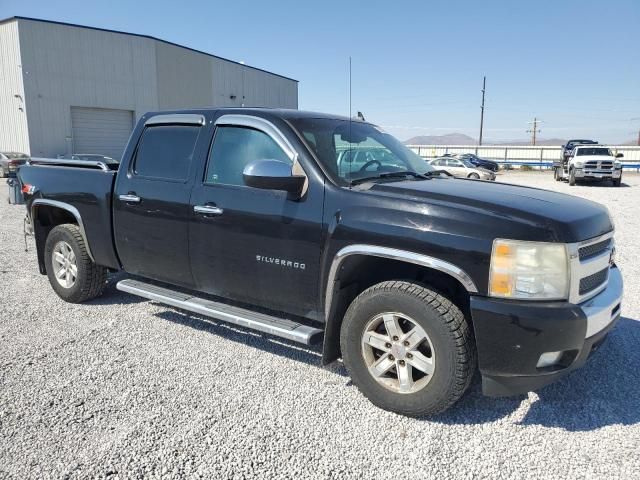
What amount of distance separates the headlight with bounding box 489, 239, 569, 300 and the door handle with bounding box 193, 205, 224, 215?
2064mm

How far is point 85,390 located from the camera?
138 inches

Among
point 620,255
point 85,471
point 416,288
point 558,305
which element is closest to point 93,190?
point 85,471

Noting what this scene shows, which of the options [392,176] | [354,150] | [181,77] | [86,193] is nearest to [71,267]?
[86,193]

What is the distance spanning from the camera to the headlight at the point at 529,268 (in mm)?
2775

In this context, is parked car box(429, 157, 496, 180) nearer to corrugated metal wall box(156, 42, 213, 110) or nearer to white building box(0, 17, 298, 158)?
white building box(0, 17, 298, 158)

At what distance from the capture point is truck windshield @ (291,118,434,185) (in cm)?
364

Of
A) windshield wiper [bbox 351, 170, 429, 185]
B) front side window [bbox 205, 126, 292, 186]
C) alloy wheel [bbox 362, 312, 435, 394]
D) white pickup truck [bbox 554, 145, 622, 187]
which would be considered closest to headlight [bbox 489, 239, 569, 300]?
alloy wheel [bbox 362, 312, 435, 394]

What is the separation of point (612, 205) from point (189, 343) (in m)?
15.7

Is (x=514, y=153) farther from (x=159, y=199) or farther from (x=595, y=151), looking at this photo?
(x=159, y=199)

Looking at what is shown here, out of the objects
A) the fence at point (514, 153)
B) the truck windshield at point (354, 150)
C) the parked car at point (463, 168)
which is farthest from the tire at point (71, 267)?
the fence at point (514, 153)

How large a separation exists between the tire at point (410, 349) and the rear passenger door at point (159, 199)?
5.45 feet

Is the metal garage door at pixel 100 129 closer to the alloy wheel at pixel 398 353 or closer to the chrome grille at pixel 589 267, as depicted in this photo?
the alloy wheel at pixel 398 353

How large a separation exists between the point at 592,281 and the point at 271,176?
211cm

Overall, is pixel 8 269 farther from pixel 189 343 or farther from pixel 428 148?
pixel 428 148
